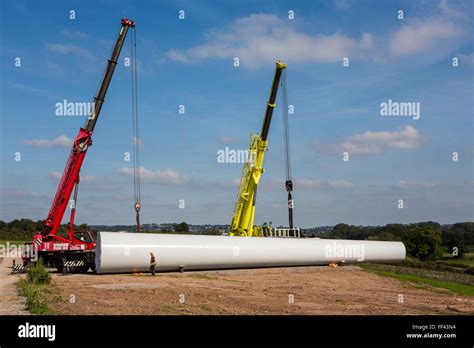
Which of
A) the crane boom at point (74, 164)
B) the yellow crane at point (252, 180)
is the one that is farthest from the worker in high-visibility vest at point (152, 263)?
the yellow crane at point (252, 180)

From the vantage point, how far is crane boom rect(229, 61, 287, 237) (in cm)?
3734

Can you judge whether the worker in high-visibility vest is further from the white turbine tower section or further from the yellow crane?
the yellow crane

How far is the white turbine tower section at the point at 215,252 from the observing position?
2656 centimetres

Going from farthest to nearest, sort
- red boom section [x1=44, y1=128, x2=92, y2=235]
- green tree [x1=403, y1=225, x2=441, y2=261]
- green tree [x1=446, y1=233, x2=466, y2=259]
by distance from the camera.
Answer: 1. green tree [x1=446, y1=233, x2=466, y2=259]
2. green tree [x1=403, y1=225, x2=441, y2=261]
3. red boom section [x1=44, y1=128, x2=92, y2=235]

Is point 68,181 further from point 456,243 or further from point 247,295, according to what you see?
point 456,243

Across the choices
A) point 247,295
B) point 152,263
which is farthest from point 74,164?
point 247,295

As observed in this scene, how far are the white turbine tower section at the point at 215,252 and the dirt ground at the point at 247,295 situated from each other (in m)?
0.74

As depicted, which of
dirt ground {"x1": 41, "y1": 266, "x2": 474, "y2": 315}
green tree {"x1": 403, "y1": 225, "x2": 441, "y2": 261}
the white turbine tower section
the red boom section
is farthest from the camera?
green tree {"x1": 403, "y1": 225, "x2": 441, "y2": 261}

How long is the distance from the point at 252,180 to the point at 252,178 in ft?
0.48

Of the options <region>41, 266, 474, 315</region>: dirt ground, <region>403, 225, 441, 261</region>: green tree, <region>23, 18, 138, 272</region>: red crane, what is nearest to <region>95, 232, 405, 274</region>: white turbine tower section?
<region>41, 266, 474, 315</region>: dirt ground

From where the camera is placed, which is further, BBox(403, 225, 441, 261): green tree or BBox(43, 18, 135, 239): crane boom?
BBox(403, 225, 441, 261): green tree
